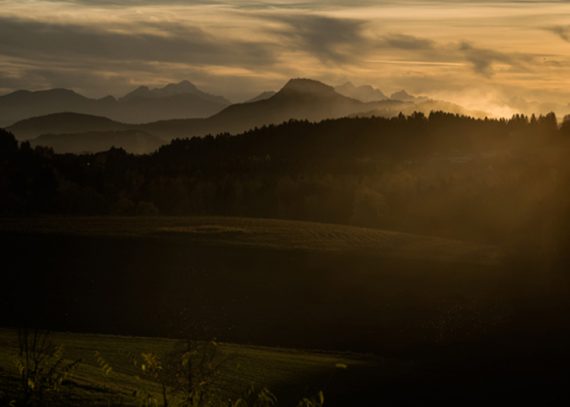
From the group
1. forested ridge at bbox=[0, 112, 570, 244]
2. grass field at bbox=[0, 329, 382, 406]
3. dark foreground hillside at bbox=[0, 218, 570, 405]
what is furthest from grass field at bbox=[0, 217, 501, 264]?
grass field at bbox=[0, 329, 382, 406]

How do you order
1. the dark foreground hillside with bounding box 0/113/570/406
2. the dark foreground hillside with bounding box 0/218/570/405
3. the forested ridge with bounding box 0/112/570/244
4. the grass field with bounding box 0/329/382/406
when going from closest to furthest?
the grass field with bounding box 0/329/382/406
the dark foreground hillside with bounding box 0/218/570/405
the dark foreground hillside with bounding box 0/113/570/406
the forested ridge with bounding box 0/112/570/244

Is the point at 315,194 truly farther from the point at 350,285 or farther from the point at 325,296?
the point at 325,296

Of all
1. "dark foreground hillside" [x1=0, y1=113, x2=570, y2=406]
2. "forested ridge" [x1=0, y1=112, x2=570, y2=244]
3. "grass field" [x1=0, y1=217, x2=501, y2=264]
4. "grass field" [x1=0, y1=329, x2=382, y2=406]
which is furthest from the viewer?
"forested ridge" [x1=0, y1=112, x2=570, y2=244]

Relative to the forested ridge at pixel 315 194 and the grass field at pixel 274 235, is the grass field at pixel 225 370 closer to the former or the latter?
the grass field at pixel 274 235

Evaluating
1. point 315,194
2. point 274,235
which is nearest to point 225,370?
point 274,235

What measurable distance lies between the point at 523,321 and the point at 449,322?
5.83 metres

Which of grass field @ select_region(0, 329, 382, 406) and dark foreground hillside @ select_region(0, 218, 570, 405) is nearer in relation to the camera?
grass field @ select_region(0, 329, 382, 406)

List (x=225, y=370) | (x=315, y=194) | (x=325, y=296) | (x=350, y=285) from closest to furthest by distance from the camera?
1. (x=225, y=370)
2. (x=325, y=296)
3. (x=350, y=285)
4. (x=315, y=194)

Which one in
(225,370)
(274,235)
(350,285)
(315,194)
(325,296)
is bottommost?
(325,296)

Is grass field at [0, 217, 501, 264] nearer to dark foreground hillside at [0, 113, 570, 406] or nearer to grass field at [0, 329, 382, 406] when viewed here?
dark foreground hillside at [0, 113, 570, 406]

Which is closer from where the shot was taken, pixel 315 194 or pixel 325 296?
pixel 325 296

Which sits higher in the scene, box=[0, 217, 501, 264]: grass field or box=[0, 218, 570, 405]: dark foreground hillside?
box=[0, 217, 501, 264]: grass field

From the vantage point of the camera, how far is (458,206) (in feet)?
454

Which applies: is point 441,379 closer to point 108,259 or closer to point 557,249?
point 108,259
